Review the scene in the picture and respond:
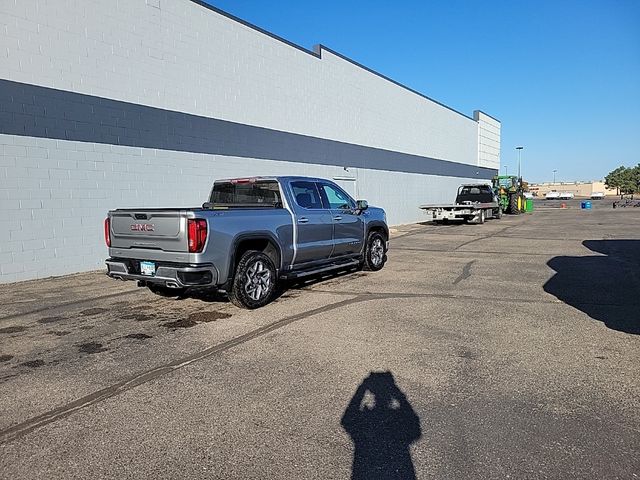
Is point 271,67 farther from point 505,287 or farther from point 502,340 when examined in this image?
point 502,340

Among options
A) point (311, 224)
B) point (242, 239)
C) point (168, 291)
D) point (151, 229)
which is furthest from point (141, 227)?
point (311, 224)

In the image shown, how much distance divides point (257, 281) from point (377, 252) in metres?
3.99

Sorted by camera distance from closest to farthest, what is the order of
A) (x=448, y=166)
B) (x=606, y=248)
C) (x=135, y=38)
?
(x=135, y=38) < (x=606, y=248) < (x=448, y=166)

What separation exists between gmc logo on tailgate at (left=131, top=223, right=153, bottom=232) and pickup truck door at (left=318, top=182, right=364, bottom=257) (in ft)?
10.7

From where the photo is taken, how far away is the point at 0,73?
9.11 metres

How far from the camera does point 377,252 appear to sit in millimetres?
10367

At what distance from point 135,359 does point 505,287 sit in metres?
6.31

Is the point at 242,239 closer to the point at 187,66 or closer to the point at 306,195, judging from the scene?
the point at 306,195

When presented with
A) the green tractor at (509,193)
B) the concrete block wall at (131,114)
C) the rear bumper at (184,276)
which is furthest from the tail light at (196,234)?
the green tractor at (509,193)

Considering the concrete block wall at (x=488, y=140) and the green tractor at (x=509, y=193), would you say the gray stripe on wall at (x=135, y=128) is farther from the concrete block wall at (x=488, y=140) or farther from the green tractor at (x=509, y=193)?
the concrete block wall at (x=488, y=140)

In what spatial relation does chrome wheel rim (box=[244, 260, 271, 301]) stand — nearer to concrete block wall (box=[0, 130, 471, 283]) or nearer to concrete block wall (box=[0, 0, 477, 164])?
concrete block wall (box=[0, 130, 471, 283])

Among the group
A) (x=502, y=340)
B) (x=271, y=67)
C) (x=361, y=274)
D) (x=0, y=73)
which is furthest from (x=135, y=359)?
(x=271, y=67)

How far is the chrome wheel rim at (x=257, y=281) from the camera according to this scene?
6.89 meters

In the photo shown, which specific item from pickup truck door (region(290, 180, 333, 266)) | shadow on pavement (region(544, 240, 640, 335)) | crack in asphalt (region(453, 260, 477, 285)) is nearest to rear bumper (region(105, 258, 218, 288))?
pickup truck door (region(290, 180, 333, 266))
